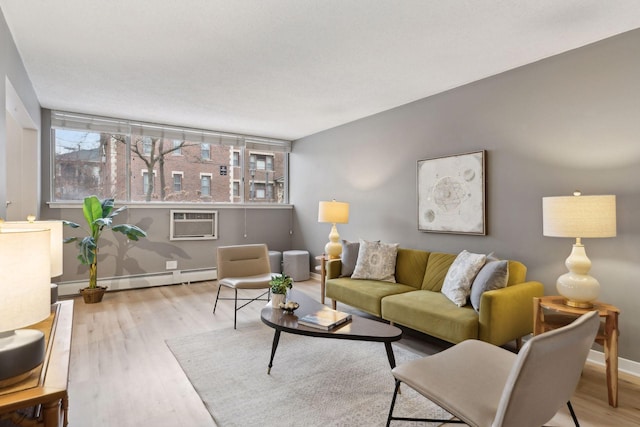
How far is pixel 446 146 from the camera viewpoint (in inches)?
151

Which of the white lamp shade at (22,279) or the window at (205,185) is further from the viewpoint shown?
the window at (205,185)

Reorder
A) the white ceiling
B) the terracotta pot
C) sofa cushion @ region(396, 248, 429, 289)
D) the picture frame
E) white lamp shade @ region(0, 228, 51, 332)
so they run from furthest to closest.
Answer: the terracotta pot < sofa cushion @ region(396, 248, 429, 289) < the picture frame < the white ceiling < white lamp shade @ region(0, 228, 51, 332)

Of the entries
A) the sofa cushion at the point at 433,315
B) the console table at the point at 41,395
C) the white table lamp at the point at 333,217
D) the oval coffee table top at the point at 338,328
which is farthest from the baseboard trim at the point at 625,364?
the console table at the point at 41,395

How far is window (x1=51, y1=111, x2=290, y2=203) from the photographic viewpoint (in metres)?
4.91

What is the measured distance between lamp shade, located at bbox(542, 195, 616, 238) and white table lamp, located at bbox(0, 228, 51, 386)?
2.83 metres

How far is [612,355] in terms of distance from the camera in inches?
87.9

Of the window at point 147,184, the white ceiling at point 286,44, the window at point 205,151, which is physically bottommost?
the window at point 147,184

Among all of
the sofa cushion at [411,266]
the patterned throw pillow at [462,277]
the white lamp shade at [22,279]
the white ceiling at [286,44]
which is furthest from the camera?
the sofa cushion at [411,266]

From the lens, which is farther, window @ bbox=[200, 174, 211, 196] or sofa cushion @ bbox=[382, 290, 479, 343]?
window @ bbox=[200, 174, 211, 196]

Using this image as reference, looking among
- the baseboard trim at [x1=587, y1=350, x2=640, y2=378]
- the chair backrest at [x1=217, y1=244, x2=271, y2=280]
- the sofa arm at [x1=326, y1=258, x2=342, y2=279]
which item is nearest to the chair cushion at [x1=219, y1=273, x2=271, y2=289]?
the chair backrest at [x1=217, y1=244, x2=271, y2=280]

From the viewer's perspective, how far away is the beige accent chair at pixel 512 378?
4.12ft

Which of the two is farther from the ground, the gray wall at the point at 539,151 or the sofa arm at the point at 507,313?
the gray wall at the point at 539,151

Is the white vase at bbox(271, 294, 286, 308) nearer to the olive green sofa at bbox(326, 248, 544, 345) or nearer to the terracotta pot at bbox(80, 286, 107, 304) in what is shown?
the olive green sofa at bbox(326, 248, 544, 345)

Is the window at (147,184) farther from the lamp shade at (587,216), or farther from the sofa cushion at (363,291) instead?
the lamp shade at (587,216)
